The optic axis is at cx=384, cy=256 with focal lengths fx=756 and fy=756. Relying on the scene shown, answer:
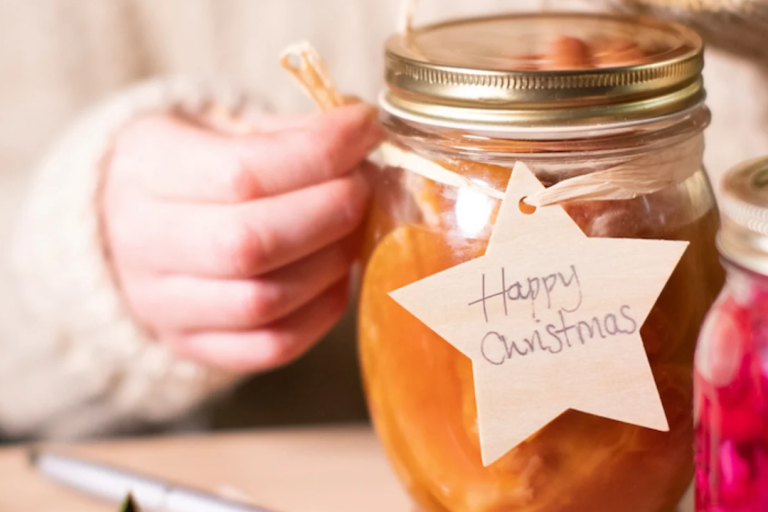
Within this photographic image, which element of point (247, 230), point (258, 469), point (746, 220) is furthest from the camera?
point (258, 469)

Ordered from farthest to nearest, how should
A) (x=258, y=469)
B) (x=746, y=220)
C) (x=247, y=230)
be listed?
1. (x=258, y=469)
2. (x=247, y=230)
3. (x=746, y=220)

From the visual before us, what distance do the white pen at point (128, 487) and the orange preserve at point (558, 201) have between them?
5.4 inches

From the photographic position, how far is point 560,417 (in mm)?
316

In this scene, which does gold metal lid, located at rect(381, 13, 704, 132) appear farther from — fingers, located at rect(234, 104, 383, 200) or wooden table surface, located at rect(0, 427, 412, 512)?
wooden table surface, located at rect(0, 427, 412, 512)

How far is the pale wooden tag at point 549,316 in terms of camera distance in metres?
0.31

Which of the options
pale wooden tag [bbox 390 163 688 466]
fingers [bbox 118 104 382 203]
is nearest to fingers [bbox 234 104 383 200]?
fingers [bbox 118 104 382 203]

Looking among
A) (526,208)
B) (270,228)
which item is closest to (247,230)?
(270,228)

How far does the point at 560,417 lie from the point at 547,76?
0.14 metres

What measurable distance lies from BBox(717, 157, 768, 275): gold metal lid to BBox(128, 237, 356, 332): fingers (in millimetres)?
210

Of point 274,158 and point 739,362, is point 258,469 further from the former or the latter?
point 739,362

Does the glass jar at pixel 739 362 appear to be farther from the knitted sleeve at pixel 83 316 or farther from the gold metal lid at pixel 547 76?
the knitted sleeve at pixel 83 316

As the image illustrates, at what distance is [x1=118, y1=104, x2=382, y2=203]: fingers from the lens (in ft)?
1.28

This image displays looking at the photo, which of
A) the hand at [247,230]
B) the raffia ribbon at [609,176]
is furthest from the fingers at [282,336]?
the raffia ribbon at [609,176]

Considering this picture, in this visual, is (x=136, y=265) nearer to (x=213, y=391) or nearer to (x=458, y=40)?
(x=213, y=391)
